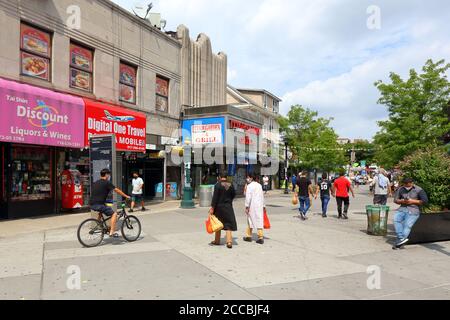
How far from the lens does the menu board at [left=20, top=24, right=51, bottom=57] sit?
12.2 meters

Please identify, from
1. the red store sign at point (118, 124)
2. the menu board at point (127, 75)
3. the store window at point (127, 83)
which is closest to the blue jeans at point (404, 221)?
the red store sign at point (118, 124)

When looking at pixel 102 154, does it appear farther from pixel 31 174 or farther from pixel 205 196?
pixel 205 196

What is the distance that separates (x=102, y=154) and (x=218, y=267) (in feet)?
19.9

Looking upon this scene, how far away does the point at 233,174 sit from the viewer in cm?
2522

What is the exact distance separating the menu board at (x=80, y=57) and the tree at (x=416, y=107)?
1682 centimetres

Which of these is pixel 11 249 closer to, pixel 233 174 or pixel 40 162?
pixel 40 162

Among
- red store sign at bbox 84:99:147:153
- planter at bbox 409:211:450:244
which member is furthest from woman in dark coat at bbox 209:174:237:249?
red store sign at bbox 84:99:147:153

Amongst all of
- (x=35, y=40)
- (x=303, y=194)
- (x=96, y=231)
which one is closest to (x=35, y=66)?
(x=35, y=40)

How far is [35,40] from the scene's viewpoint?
1252cm

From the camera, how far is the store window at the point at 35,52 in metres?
12.2

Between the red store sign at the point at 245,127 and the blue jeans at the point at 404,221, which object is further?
the red store sign at the point at 245,127

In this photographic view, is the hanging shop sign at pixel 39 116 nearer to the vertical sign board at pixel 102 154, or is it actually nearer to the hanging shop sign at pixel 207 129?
the vertical sign board at pixel 102 154

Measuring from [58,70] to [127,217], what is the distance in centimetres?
739
